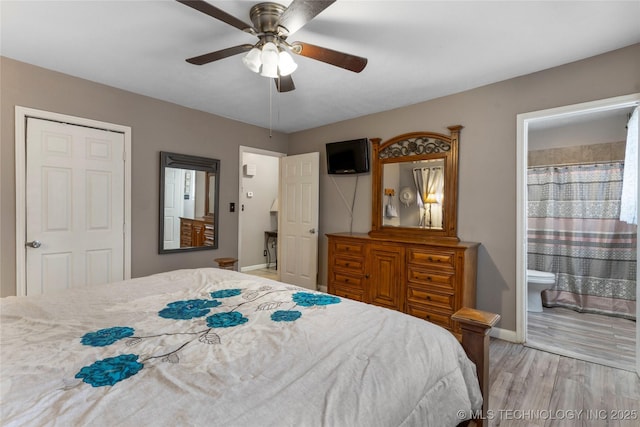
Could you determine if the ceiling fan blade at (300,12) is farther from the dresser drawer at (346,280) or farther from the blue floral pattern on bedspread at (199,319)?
the dresser drawer at (346,280)

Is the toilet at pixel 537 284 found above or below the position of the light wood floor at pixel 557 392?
above

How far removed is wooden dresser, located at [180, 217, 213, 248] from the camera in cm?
361

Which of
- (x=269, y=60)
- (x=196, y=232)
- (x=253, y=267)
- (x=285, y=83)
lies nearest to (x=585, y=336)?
(x=285, y=83)

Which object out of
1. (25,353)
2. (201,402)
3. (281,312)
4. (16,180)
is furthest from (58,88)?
(201,402)

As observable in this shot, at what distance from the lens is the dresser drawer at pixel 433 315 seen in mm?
2807

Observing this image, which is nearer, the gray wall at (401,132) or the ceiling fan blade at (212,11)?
the ceiling fan blade at (212,11)

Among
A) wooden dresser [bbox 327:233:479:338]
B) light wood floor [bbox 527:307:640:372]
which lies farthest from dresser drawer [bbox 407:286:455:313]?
light wood floor [bbox 527:307:640:372]

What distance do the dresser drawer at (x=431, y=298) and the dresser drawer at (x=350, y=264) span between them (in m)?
0.63

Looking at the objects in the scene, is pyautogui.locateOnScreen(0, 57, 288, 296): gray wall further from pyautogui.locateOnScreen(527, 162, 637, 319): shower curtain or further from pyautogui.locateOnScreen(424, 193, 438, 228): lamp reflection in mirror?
pyautogui.locateOnScreen(527, 162, 637, 319): shower curtain

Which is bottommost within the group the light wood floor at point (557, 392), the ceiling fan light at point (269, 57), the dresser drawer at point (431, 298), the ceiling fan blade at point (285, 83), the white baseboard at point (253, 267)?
the light wood floor at point (557, 392)

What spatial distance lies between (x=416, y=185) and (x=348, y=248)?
1.07 meters

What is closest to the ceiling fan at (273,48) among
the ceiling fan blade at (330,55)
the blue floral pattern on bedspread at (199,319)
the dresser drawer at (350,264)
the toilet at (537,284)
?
the ceiling fan blade at (330,55)

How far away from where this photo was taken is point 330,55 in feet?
6.04

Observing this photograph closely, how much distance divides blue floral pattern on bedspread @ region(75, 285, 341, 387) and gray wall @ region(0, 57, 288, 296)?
2.06 meters
